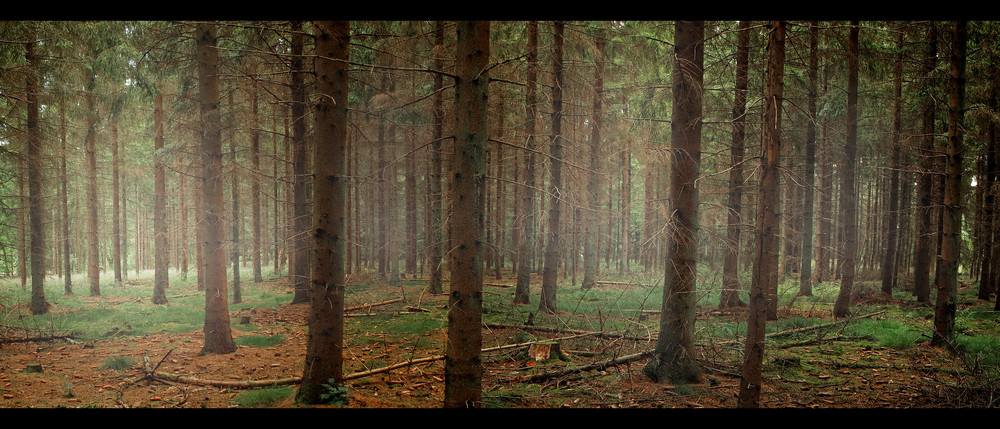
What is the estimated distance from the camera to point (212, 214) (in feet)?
32.5

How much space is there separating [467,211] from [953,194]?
11.0 meters

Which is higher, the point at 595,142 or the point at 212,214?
the point at 595,142

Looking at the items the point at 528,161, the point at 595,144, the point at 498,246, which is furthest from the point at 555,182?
the point at 595,144

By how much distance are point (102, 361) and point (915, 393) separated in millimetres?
14348

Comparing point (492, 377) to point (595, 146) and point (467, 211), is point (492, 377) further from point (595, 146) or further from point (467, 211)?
point (595, 146)

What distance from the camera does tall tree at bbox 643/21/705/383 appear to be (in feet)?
24.1

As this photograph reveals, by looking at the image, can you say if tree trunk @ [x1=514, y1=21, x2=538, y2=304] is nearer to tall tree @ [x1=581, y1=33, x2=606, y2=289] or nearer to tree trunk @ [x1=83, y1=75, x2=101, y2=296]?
tall tree @ [x1=581, y1=33, x2=606, y2=289]

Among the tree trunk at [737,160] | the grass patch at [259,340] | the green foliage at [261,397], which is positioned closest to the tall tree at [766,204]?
the green foliage at [261,397]

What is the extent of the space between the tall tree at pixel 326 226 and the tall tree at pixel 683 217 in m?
4.93

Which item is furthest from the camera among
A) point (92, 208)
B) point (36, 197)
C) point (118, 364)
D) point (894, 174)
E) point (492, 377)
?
point (92, 208)

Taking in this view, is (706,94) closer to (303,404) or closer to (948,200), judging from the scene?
(948,200)

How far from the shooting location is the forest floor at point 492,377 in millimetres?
6797
